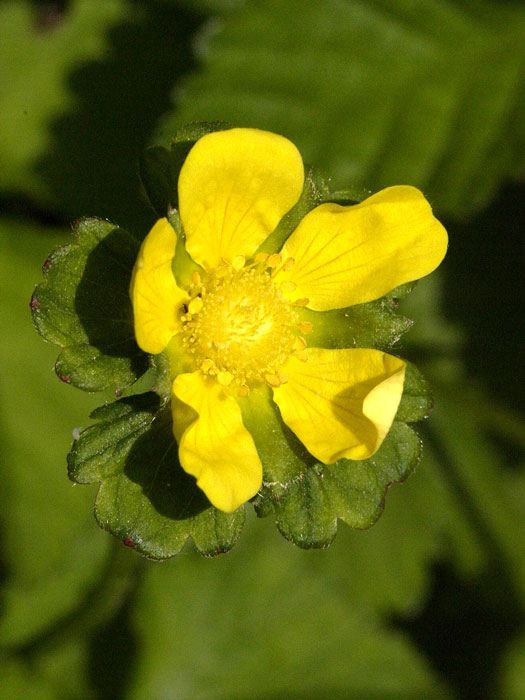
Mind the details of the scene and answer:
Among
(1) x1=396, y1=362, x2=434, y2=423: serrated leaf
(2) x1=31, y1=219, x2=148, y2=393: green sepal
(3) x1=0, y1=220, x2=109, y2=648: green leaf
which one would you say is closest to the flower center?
(2) x1=31, y1=219, x2=148, y2=393: green sepal

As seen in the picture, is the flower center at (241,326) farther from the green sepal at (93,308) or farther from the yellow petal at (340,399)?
the green sepal at (93,308)

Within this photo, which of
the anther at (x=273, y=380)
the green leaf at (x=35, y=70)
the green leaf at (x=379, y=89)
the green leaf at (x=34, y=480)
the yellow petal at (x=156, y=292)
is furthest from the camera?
the green leaf at (x=35, y=70)

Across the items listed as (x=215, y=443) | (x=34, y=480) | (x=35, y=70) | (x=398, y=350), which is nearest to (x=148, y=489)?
(x=215, y=443)

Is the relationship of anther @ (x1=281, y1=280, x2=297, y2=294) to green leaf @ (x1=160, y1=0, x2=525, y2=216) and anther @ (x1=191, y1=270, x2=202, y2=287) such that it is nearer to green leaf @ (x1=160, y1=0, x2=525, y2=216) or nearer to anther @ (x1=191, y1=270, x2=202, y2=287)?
anther @ (x1=191, y1=270, x2=202, y2=287)

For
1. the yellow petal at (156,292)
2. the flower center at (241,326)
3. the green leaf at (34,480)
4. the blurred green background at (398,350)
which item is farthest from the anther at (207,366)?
the green leaf at (34,480)

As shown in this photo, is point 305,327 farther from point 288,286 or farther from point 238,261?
point 238,261
